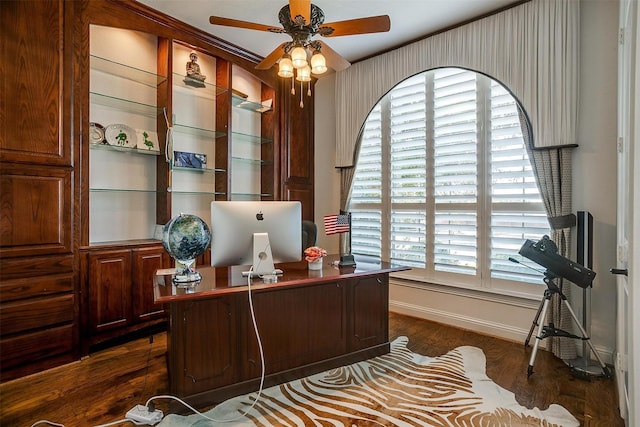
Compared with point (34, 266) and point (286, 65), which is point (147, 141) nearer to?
point (34, 266)

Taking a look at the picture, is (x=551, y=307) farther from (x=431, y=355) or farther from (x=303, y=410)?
(x=303, y=410)

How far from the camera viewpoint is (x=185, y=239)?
2092mm

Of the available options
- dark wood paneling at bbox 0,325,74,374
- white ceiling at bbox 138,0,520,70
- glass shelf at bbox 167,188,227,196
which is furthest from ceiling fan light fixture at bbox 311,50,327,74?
dark wood paneling at bbox 0,325,74,374

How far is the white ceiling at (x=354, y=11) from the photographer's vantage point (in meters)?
3.16

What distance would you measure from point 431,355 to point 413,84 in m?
2.93

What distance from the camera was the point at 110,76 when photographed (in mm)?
3316

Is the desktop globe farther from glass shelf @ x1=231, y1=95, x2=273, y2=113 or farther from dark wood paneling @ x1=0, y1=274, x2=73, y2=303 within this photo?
glass shelf @ x1=231, y1=95, x2=273, y2=113

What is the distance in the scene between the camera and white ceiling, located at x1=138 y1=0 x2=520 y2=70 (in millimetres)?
3158

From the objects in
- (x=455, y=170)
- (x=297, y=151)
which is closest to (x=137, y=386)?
(x=297, y=151)

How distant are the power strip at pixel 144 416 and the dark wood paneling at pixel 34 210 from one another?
59.2 inches

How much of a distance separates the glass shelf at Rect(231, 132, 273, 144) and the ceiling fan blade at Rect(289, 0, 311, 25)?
7.46 ft

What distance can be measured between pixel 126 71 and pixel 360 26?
95.3 inches

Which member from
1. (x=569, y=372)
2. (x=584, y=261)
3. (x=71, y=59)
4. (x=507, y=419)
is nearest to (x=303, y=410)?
(x=507, y=419)

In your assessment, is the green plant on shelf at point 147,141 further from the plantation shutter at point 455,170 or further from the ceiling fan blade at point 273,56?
the plantation shutter at point 455,170
